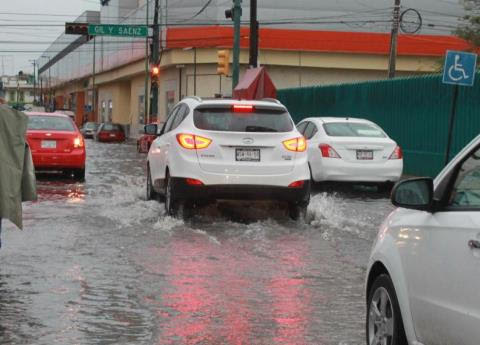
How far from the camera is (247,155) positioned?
11.8 metres

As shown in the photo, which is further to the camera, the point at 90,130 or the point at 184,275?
Answer: the point at 90,130

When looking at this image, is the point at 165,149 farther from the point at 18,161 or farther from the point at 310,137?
the point at 310,137

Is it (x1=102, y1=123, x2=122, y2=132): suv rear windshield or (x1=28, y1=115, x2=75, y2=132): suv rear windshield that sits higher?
(x1=28, y1=115, x2=75, y2=132): suv rear windshield

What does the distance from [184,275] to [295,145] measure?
13.3 ft

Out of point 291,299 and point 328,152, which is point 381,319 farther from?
point 328,152

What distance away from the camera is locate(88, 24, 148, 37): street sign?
40.7m

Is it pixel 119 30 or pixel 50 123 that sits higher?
pixel 119 30

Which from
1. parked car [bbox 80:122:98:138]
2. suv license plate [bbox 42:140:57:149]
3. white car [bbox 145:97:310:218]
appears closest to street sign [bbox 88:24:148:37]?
suv license plate [bbox 42:140:57:149]

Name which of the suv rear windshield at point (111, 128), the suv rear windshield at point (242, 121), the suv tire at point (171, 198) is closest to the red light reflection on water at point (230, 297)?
the suv tire at point (171, 198)

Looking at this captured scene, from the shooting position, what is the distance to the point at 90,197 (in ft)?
52.4

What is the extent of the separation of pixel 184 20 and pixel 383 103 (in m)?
35.8

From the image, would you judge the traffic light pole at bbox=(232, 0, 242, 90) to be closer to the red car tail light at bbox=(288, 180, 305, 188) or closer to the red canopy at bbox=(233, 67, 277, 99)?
the red canopy at bbox=(233, 67, 277, 99)

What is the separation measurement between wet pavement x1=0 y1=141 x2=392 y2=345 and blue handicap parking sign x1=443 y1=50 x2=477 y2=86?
3184 millimetres

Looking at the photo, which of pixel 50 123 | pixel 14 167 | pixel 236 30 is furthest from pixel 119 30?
pixel 14 167
